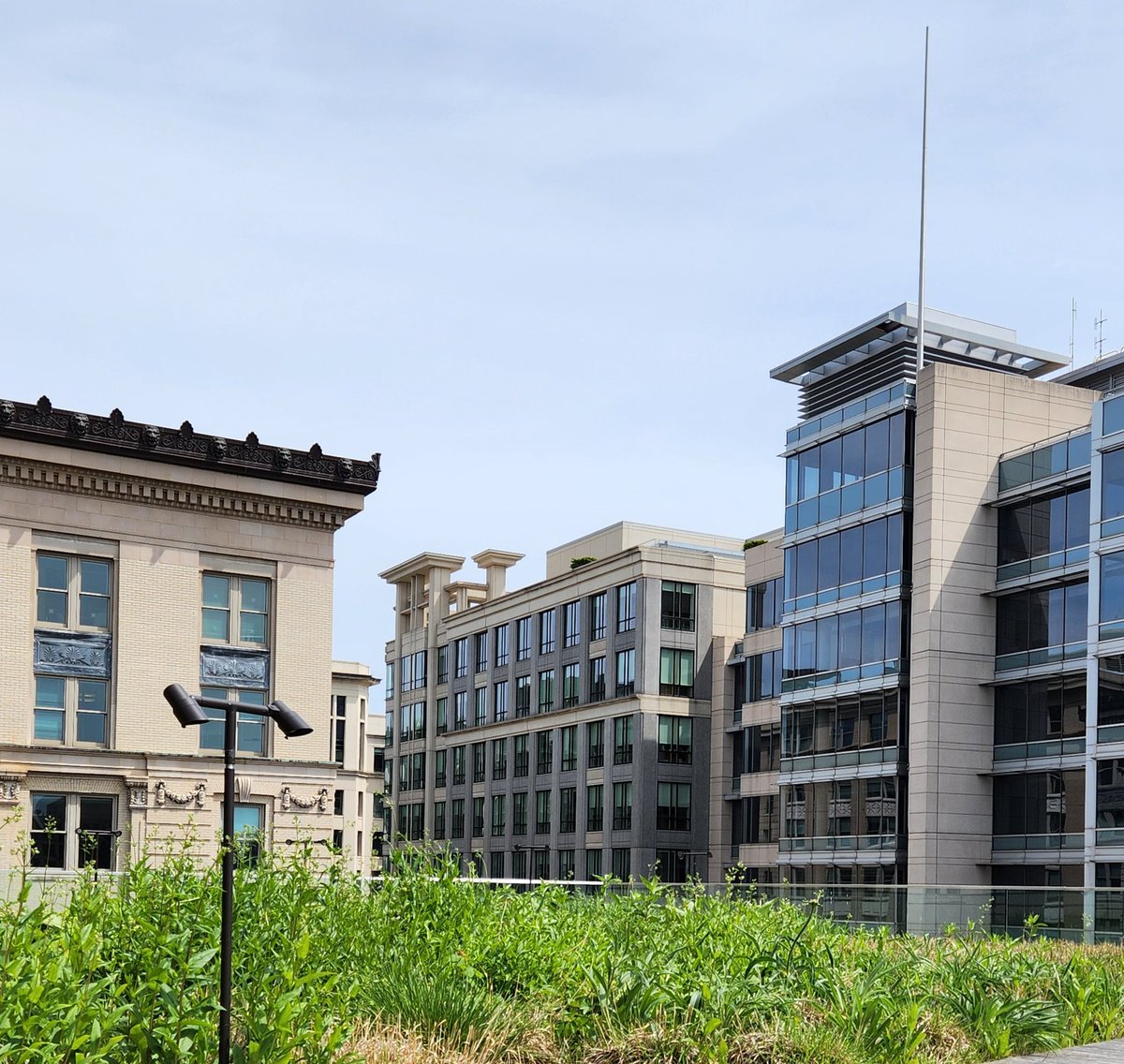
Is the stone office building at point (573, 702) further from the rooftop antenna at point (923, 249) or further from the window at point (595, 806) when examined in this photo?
the rooftop antenna at point (923, 249)

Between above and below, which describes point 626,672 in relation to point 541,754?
above

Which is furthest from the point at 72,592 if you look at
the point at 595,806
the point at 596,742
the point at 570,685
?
the point at 570,685

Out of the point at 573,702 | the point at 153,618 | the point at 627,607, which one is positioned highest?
the point at 627,607

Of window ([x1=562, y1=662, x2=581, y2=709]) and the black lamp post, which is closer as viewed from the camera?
the black lamp post

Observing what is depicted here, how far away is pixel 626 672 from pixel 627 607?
3.55 metres

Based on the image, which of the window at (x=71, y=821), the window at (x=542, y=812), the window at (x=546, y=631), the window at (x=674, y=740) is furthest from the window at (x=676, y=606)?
the window at (x=71, y=821)

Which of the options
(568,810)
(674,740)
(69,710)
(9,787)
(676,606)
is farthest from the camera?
(568,810)

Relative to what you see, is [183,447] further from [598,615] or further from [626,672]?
[598,615]

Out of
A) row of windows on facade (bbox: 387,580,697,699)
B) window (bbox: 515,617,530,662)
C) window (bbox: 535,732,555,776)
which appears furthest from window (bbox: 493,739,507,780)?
window (bbox: 515,617,530,662)

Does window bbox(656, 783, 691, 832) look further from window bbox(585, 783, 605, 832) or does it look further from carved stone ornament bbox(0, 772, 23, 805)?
carved stone ornament bbox(0, 772, 23, 805)

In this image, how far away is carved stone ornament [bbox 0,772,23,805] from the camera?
4316cm

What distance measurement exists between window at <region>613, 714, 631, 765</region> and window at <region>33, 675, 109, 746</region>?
40.1 metres

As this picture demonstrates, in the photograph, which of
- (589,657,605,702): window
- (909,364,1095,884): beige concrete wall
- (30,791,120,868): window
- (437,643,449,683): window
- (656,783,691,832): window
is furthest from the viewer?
(437,643,449,683): window

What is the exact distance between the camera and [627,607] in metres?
83.4
